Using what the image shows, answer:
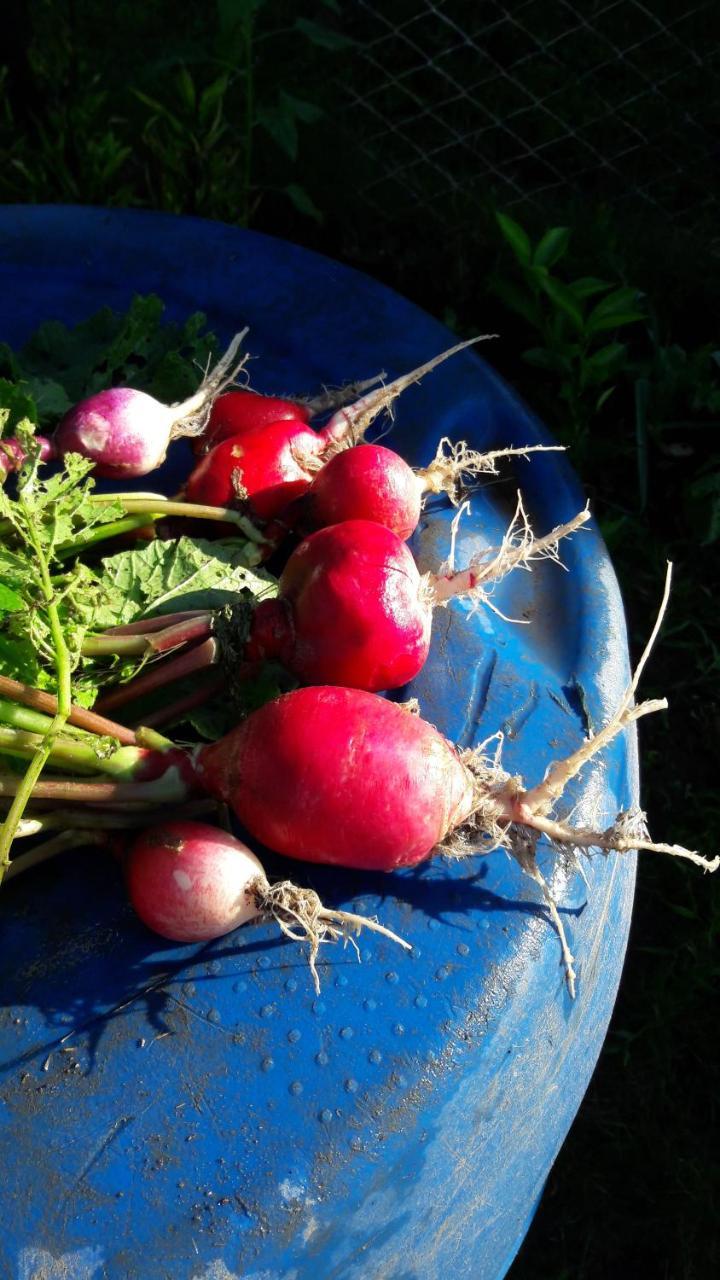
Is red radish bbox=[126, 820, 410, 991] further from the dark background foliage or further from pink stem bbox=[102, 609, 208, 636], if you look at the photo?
the dark background foliage

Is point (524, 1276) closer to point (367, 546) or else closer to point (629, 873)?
point (629, 873)

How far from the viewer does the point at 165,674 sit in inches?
60.1

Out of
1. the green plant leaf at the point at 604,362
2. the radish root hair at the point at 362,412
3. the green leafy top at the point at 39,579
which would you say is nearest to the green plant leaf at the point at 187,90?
the green plant leaf at the point at 604,362

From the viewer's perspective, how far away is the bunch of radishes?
1385mm

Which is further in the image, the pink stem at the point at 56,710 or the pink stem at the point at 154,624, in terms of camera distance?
the pink stem at the point at 154,624

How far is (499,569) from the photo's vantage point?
163 cm

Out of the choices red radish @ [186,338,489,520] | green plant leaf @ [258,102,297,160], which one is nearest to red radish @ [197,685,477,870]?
red radish @ [186,338,489,520]

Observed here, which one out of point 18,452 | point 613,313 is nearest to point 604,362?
point 613,313

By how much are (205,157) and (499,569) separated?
174 centimetres

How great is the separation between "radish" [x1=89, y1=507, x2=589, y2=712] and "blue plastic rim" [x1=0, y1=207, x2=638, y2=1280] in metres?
0.22

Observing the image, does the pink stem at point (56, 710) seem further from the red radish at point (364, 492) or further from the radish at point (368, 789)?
the red radish at point (364, 492)

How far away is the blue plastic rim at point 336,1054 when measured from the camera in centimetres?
131

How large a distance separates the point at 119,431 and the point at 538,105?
2.15 metres

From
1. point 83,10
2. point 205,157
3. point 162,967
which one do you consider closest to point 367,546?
point 162,967
